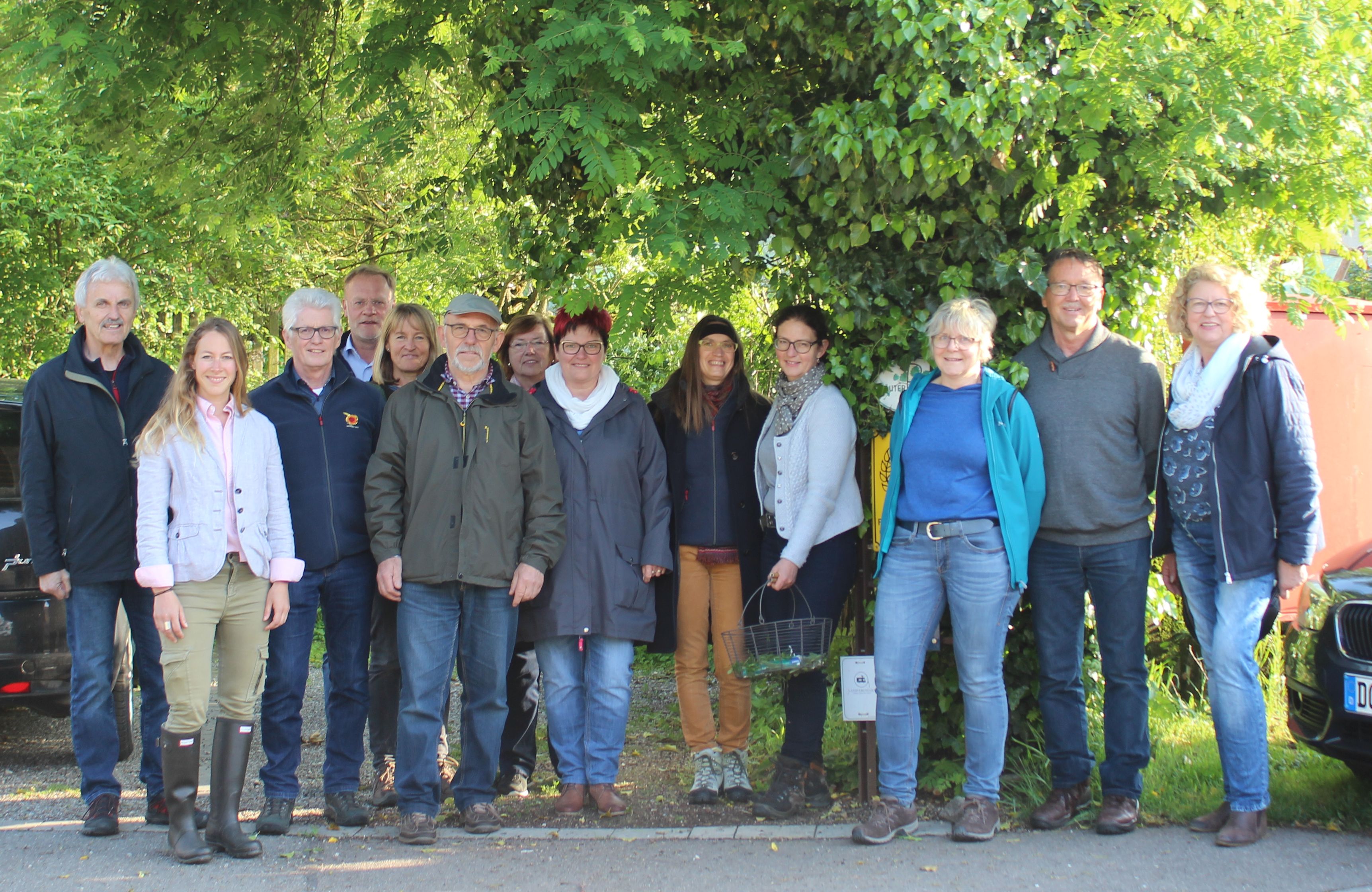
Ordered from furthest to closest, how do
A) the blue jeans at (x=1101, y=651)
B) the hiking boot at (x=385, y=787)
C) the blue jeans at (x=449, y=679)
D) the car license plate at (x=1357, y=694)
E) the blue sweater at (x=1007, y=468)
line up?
the hiking boot at (x=385, y=787)
the blue jeans at (x=449, y=679)
the blue jeans at (x=1101, y=651)
the blue sweater at (x=1007, y=468)
the car license plate at (x=1357, y=694)

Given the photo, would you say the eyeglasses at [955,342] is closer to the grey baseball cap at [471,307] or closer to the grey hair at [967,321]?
the grey hair at [967,321]

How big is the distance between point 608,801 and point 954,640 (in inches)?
62.8

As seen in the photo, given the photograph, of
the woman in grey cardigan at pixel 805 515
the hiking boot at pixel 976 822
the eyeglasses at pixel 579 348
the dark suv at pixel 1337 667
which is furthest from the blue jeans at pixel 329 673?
the dark suv at pixel 1337 667

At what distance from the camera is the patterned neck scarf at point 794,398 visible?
498 cm

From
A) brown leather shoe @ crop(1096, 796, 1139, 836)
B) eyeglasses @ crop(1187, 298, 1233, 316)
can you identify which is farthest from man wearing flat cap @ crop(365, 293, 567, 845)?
eyeglasses @ crop(1187, 298, 1233, 316)

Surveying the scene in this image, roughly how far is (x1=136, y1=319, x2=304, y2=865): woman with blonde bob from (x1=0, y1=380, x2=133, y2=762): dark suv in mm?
1141

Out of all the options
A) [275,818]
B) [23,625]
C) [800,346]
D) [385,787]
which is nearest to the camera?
[275,818]

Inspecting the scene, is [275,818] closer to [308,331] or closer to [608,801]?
[608,801]

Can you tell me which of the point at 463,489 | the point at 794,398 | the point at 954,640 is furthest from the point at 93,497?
the point at 954,640

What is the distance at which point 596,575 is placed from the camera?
4.89 m

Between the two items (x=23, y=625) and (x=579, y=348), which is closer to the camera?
(x=579, y=348)

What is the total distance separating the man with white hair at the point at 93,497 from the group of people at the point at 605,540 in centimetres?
1

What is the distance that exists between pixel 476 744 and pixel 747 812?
119 centimetres

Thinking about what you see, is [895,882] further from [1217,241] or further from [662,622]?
[1217,241]
